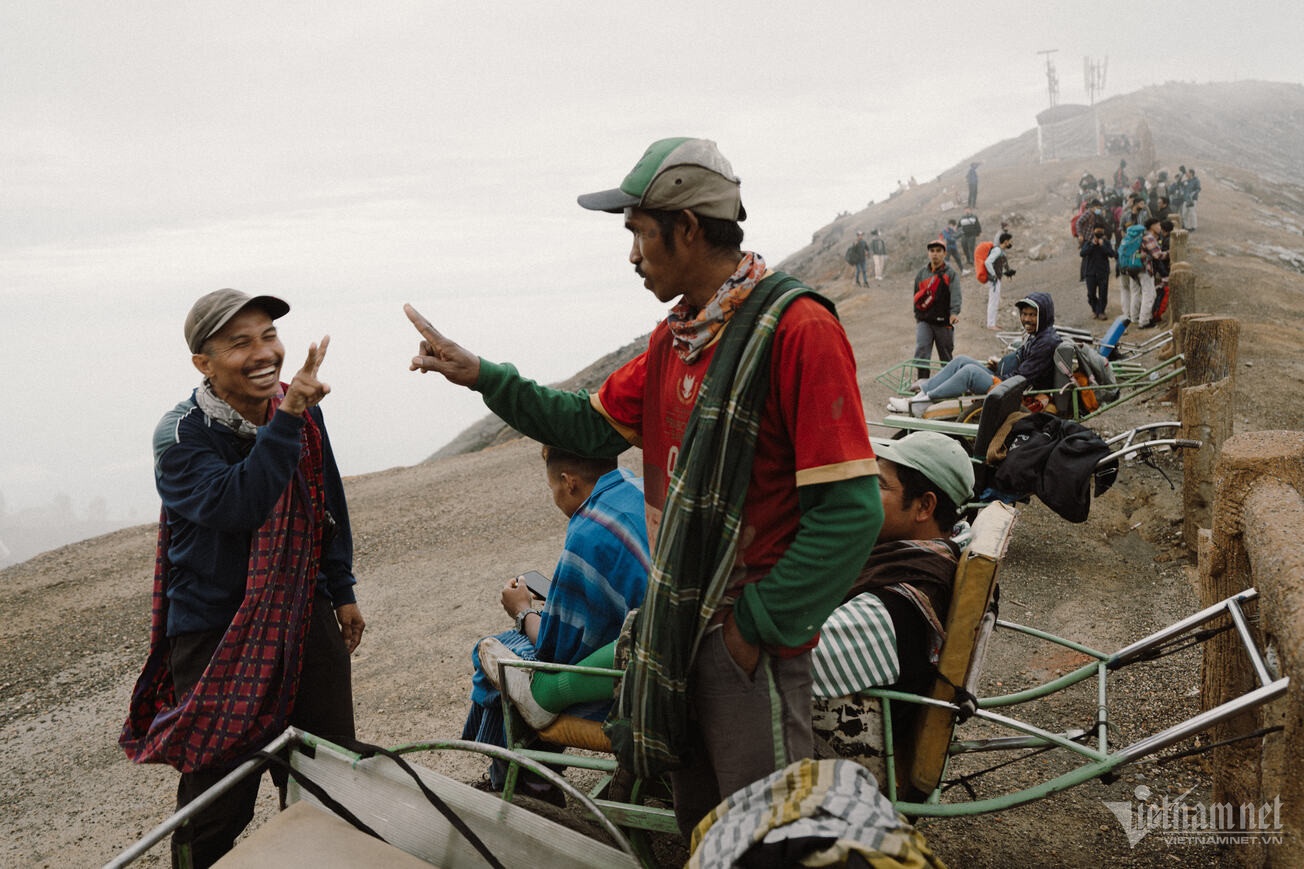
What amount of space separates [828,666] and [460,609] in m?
4.27

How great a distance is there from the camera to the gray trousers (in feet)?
5.92

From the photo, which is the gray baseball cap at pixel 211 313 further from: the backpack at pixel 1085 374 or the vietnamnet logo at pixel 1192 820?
the backpack at pixel 1085 374

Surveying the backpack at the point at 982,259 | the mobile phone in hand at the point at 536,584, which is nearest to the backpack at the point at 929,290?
the backpack at the point at 982,259

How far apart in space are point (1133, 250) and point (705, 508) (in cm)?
1389

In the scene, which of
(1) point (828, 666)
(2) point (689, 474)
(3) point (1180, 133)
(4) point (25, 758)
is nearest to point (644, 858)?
(1) point (828, 666)

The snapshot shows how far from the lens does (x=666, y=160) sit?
179 cm

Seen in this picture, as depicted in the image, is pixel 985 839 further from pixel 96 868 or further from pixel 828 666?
pixel 96 868

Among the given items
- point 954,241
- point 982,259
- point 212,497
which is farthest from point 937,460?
point 954,241

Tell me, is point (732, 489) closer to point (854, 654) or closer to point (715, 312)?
point (715, 312)

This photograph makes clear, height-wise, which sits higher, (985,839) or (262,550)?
(262,550)

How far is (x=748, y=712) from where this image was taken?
5.94 ft

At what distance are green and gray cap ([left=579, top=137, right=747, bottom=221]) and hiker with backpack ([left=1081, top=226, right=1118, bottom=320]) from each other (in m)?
14.5

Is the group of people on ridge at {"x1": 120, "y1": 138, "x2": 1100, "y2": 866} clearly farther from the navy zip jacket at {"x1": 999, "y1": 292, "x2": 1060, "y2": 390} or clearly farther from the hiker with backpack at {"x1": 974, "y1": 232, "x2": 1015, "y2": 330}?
the hiker with backpack at {"x1": 974, "y1": 232, "x2": 1015, "y2": 330}

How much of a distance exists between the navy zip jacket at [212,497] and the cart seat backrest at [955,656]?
1.83 m
